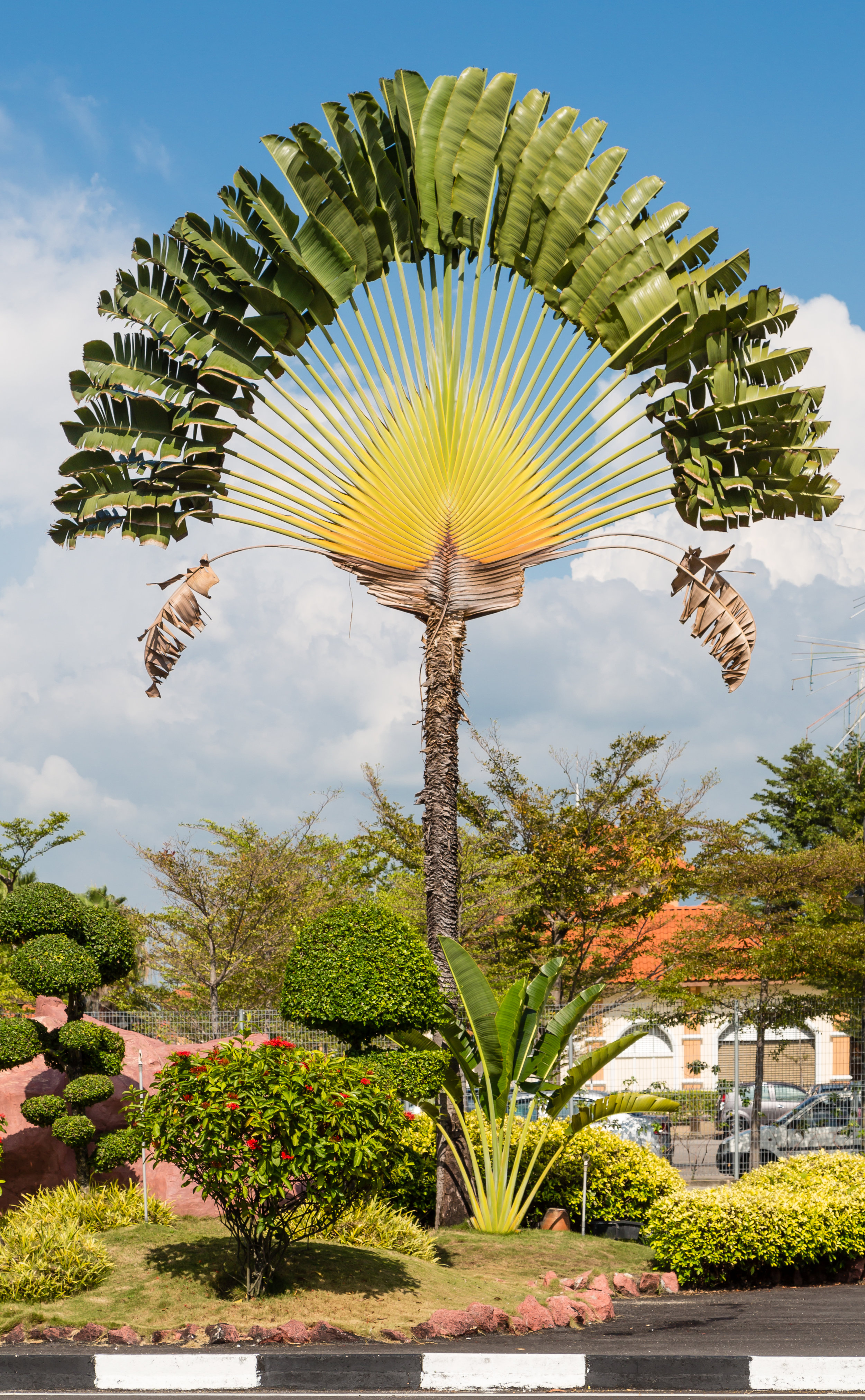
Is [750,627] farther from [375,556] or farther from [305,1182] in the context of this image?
[305,1182]

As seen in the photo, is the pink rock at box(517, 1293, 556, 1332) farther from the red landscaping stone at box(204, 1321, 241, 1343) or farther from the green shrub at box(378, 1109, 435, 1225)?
the green shrub at box(378, 1109, 435, 1225)

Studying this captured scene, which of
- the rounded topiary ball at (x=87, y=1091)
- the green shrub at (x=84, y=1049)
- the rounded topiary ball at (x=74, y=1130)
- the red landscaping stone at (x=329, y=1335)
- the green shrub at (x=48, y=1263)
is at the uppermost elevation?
the green shrub at (x=84, y=1049)

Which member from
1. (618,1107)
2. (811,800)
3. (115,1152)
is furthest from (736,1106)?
(811,800)

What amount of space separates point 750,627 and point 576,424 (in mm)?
2850

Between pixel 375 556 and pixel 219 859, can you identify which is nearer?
pixel 375 556

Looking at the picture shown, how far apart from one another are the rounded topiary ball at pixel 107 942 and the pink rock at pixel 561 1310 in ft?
15.3

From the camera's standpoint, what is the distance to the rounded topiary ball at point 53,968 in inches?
396

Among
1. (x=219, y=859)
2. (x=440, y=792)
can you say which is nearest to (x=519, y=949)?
(x=219, y=859)

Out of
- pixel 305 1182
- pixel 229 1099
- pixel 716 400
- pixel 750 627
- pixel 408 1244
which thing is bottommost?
pixel 408 1244

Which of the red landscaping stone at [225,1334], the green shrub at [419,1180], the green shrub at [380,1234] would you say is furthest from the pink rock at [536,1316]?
the green shrub at [419,1180]

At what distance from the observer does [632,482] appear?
12.8 metres

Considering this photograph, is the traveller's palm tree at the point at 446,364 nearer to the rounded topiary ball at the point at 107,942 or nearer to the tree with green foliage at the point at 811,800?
the rounded topiary ball at the point at 107,942

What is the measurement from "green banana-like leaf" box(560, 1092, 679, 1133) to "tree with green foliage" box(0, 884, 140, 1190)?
408cm

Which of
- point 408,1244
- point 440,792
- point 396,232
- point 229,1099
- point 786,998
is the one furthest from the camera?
point 786,998
